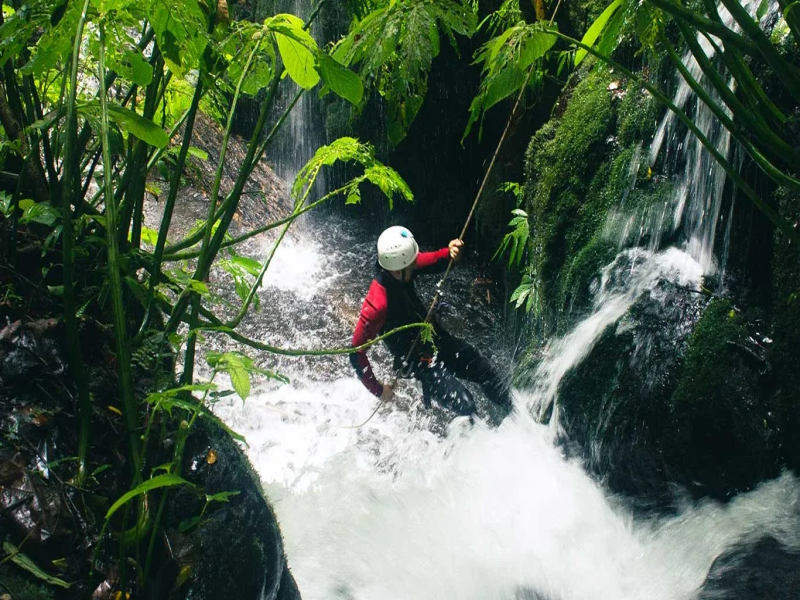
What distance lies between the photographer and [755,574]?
264 centimetres

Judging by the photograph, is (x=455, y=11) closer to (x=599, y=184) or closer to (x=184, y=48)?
(x=184, y=48)

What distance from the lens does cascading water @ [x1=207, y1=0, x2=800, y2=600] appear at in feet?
11.2

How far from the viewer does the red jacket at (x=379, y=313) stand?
4.64 m

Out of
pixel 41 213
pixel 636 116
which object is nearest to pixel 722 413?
pixel 636 116

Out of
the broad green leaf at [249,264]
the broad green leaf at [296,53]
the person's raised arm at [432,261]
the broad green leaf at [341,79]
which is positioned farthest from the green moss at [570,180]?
the broad green leaf at [296,53]

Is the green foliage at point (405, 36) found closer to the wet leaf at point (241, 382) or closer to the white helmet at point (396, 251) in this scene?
the wet leaf at point (241, 382)

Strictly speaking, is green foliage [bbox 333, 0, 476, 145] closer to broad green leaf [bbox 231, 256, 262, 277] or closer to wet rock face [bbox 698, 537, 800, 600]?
broad green leaf [bbox 231, 256, 262, 277]

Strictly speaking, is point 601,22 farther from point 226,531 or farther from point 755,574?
point 755,574

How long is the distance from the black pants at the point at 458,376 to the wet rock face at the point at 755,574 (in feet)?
8.46

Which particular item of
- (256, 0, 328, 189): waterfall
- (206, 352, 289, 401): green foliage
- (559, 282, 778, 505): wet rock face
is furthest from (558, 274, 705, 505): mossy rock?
(256, 0, 328, 189): waterfall

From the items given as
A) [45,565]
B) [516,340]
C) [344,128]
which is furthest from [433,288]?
[45,565]

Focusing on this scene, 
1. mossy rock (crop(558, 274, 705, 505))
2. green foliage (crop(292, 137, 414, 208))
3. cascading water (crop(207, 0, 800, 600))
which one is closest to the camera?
green foliage (crop(292, 137, 414, 208))

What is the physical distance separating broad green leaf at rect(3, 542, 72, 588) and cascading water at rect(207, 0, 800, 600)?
2458mm

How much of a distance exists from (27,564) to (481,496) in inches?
140
